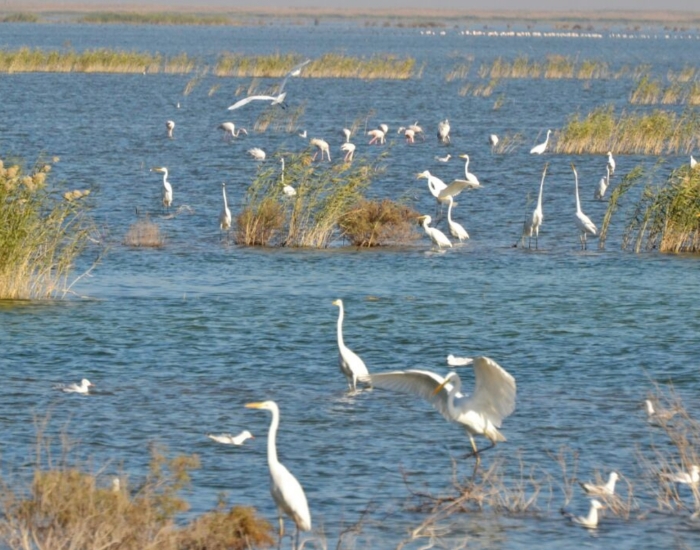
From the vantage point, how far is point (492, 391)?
8461mm

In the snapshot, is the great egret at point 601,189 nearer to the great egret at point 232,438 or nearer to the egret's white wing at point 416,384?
the great egret at point 232,438

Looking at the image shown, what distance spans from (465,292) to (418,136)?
67.6ft

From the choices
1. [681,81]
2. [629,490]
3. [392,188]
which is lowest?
[681,81]

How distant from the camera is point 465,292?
15.9 meters

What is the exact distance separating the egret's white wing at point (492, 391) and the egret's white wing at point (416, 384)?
21 centimetres

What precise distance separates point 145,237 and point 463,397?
10.7 m

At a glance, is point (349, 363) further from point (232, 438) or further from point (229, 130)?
point (229, 130)

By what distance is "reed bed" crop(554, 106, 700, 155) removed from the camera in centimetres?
2927

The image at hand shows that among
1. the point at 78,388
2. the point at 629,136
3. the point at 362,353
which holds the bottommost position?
the point at 629,136

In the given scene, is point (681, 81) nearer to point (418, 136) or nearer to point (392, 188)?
point (418, 136)

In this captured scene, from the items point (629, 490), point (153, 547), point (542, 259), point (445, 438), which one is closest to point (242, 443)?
point (445, 438)

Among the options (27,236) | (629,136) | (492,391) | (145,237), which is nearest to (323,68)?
(629,136)

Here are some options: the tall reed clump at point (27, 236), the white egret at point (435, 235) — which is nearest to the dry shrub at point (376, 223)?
the white egret at point (435, 235)

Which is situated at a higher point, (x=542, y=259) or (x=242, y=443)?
(x=242, y=443)
